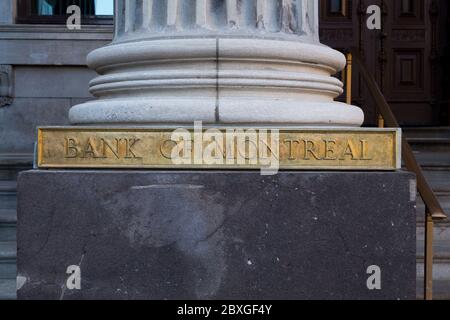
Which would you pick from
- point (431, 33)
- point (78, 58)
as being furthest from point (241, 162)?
point (431, 33)

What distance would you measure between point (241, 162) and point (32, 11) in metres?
5.83

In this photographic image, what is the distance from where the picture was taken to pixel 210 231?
11.6 feet

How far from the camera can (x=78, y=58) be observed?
8.00 metres

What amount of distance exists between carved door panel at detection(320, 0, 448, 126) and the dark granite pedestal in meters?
6.05

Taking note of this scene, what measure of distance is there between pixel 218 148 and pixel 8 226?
3.18 m

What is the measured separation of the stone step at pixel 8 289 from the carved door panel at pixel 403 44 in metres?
5.84

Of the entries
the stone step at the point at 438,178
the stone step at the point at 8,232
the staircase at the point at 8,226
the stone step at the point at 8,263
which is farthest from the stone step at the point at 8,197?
the stone step at the point at 438,178

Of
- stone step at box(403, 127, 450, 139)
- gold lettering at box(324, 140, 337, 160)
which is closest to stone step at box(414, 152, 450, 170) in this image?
stone step at box(403, 127, 450, 139)

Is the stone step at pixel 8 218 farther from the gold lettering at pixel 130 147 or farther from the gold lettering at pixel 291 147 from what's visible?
the gold lettering at pixel 291 147

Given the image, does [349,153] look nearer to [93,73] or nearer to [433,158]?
[433,158]

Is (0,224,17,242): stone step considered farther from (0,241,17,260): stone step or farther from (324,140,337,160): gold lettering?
(324,140,337,160): gold lettering

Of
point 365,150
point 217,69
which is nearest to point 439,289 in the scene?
point 365,150

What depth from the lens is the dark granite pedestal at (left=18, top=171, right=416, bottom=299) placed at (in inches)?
139
